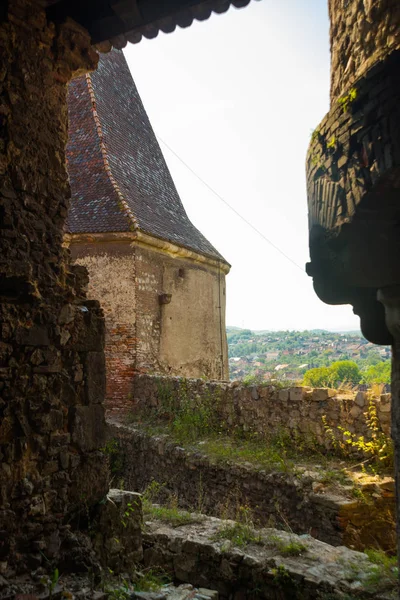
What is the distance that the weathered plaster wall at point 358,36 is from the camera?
2.48m

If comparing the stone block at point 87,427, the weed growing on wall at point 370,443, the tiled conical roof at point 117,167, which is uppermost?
the tiled conical roof at point 117,167

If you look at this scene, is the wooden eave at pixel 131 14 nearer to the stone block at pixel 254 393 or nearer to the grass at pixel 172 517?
the grass at pixel 172 517

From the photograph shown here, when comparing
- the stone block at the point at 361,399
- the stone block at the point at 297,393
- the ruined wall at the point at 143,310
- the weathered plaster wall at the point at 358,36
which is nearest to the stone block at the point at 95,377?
the weathered plaster wall at the point at 358,36

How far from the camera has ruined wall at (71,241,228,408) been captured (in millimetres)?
12867

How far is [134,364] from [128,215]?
12.9ft

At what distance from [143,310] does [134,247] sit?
1.70 meters

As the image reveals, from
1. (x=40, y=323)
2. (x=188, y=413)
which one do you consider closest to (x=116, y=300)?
(x=188, y=413)

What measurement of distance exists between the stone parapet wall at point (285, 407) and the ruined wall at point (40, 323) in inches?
171

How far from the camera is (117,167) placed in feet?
47.6

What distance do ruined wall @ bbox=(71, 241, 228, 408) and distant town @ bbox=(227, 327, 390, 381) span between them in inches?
863

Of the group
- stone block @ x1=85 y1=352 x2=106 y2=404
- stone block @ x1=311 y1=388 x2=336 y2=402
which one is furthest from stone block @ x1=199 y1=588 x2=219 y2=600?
stone block @ x1=311 y1=388 x2=336 y2=402

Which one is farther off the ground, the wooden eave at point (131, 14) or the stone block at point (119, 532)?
the wooden eave at point (131, 14)

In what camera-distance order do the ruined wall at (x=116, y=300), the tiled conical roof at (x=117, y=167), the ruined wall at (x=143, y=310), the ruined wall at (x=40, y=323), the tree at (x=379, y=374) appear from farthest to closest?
the tree at (x=379, y=374), the tiled conical roof at (x=117, y=167), the ruined wall at (x=143, y=310), the ruined wall at (x=116, y=300), the ruined wall at (x=40, y=323)

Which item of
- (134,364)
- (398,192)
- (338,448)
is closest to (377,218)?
(398,192)
